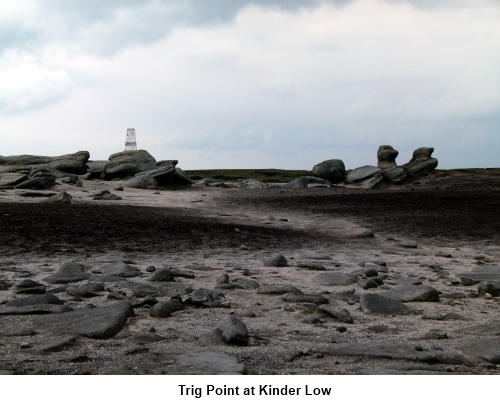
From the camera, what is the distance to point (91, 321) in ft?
15.1

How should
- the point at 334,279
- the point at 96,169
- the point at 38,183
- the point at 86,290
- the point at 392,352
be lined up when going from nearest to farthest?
the point at 392,352, the point at 86,290, the point at 334,279, the point at 38,183, the point at 96,169

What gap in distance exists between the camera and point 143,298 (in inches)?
222

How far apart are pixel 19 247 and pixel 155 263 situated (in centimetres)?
230

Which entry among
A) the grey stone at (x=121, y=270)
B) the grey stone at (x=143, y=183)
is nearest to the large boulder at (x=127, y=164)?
the grey stone at (x=143, y=183)

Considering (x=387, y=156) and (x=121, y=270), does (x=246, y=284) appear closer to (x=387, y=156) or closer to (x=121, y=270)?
(x=121, y=270)

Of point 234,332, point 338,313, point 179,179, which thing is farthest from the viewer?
point 179,179

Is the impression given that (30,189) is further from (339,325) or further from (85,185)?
(339,325)

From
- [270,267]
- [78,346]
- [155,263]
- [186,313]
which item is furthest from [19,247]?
[78,346]

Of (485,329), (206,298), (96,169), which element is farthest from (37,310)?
(96,169)

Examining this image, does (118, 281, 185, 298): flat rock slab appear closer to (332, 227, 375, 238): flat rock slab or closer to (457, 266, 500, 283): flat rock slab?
(457, 266, 500, 283): flat rock slab

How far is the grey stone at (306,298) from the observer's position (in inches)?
223

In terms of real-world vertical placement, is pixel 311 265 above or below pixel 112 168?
below

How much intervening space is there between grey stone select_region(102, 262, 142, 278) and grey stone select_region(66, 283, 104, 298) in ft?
2.82

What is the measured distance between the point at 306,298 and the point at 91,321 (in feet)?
7.12
